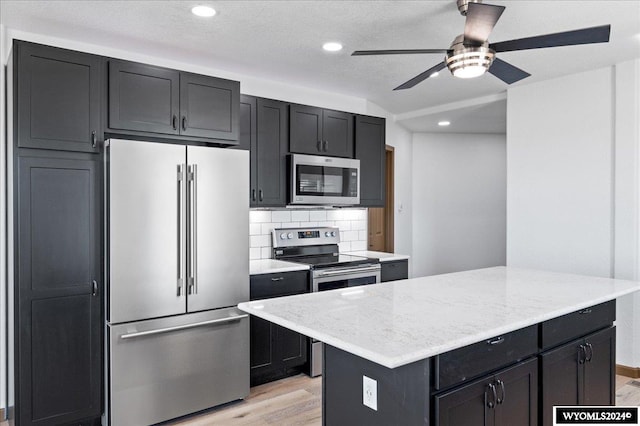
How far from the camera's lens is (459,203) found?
672cm

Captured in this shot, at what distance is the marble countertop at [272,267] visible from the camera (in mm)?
3439

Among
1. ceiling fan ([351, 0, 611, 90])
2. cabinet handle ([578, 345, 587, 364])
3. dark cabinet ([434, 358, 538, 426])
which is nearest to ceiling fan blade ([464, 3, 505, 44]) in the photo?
ceiling fan ([351, 0, 611, 90])

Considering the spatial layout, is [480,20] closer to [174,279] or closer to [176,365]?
[174,279]

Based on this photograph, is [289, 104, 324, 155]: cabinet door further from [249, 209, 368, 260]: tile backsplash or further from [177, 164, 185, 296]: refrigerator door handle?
[177, 164, 185, 296]: refrigerator door handle

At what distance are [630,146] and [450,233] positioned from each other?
3183 mm

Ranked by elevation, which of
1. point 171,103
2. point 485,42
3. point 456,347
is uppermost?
point 485,42

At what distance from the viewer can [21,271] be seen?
2.57 m

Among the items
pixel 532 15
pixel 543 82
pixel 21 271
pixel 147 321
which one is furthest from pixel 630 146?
pixel 21 271

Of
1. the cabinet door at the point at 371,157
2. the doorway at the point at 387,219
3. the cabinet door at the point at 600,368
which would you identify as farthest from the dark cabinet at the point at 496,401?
the doorway at the point at 387,219

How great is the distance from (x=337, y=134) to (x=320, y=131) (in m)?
0.20

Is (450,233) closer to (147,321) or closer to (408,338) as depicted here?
(147,321)

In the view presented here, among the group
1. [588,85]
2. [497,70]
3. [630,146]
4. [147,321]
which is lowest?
[147,321]

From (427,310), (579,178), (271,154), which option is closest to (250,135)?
(271,154)

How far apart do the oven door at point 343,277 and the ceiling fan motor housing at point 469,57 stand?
200 centimetres
